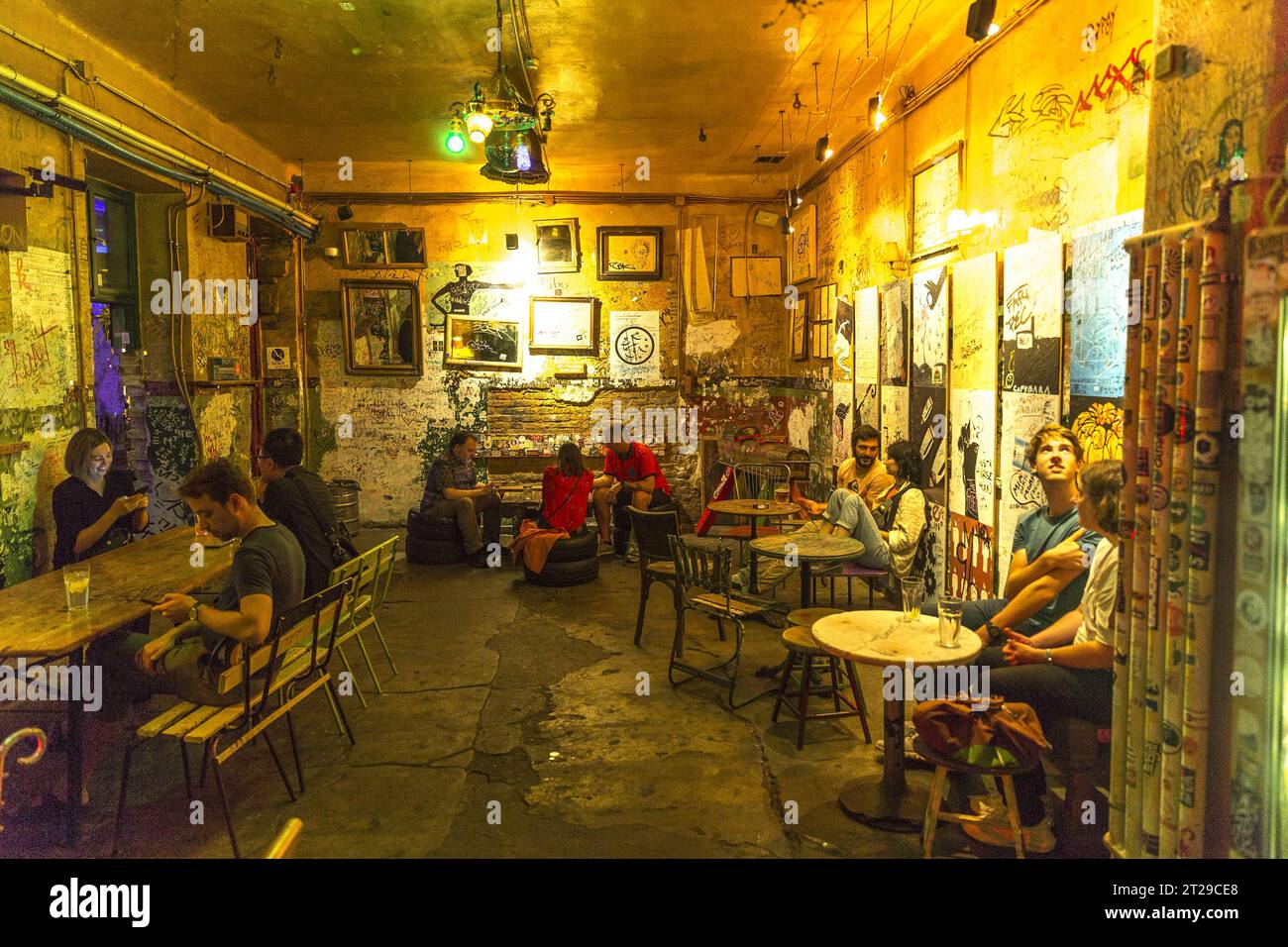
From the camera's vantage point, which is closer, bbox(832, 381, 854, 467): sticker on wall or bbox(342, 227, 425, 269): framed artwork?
bbox(832, 381, 854, 467): sticker on wall

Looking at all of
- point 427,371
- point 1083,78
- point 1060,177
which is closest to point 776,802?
point 1060,177

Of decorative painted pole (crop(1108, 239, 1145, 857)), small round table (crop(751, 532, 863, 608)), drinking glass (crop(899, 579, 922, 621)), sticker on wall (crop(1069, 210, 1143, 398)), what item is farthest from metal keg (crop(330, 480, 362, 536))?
decorative painted pole (crop(1108, 239, 1145, 857))

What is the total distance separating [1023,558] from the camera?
174 inches

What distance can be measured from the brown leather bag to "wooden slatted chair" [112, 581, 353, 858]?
2.54m

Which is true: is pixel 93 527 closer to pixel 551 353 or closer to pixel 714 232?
pixel 551 353

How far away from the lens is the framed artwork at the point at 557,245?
10.9 metres

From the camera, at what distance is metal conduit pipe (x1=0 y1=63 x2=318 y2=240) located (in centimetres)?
503

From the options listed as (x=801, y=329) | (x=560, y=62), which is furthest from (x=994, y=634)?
(x=801, y=329)

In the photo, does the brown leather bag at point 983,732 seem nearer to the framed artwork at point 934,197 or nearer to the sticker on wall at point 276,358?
the framed artwork at point 934,197

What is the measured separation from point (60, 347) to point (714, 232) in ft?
23.9

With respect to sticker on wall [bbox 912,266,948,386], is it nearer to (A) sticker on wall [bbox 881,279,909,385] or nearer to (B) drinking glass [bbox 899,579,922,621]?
(A) sticker on wall [bbox 881,279,909,385]

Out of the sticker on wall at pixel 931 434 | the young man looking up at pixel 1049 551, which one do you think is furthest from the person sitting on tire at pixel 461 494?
the young man looking up at pixel 1049 551

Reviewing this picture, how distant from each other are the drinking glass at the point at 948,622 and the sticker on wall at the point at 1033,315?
167 centimetres

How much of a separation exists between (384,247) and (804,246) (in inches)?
197
